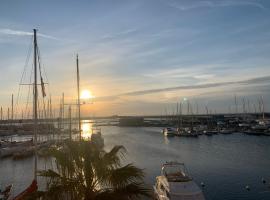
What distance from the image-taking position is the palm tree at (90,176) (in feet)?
32.3

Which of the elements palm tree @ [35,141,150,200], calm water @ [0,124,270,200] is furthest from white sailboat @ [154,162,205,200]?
palm tree @ [35,141,150,200]

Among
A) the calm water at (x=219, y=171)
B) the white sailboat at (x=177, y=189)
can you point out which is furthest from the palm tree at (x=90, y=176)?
the calm water at (x=219, y=171)

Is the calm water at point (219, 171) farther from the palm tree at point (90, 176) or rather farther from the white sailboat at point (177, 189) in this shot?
the palm tree at point (90, 176)

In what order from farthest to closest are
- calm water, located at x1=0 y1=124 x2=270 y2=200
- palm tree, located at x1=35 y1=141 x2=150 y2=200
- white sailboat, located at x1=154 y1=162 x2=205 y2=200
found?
calm water, located at x1=0 y1=124 x2=270 y2=200 < white sailboat, located at x1=154 y1=162 x2=205 y2=200 < palm tree, located at x1=35 y1=141 x2=150 y2=200

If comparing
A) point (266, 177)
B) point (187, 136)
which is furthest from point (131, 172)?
point (187, 136)

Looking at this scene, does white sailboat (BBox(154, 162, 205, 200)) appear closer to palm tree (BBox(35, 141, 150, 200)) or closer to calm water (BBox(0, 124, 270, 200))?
calm water (BBox(0, 124, 270, 200))

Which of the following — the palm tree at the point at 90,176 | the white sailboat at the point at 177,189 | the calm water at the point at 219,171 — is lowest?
the calm water at the point at 219,171

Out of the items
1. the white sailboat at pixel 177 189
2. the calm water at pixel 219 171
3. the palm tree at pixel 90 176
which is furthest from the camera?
the calm water at pixel 219 171

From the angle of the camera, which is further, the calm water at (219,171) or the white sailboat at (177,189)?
the calm water at (219,171)

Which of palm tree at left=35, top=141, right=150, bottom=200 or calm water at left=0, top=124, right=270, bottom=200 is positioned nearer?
palm tree at left=35, top=141, right=150, bottom=200

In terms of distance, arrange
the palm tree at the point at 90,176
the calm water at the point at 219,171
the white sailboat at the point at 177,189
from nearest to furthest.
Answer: the palm tree at the point at 90,176 < the white sailboat at the point at 177,189 < the calm water at the point at 219,171

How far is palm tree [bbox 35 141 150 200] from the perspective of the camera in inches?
388

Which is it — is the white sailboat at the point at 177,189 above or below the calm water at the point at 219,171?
above

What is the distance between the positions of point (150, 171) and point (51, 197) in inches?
1781
